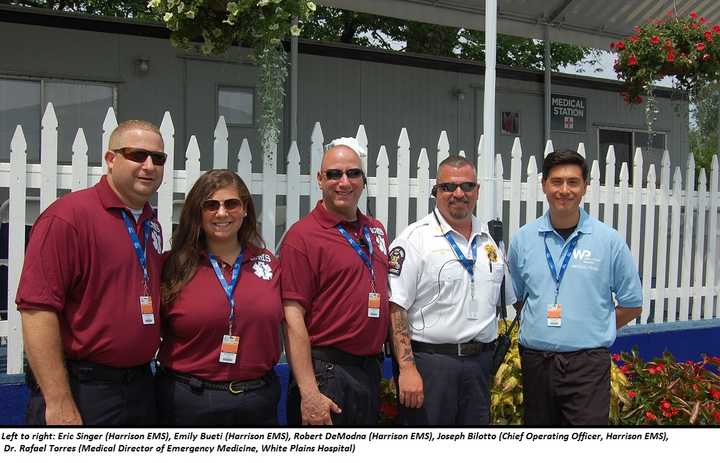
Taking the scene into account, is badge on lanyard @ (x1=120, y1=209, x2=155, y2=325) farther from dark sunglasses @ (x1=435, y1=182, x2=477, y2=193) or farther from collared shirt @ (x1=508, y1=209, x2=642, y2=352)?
collared shirt @ (x1=508, y1=209, x2=642, y2=352)

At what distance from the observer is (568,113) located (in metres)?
11.6

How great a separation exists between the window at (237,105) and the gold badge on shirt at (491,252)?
6441mm

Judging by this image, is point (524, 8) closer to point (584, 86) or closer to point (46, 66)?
point (584, 86)

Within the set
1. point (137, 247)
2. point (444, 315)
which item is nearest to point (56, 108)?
point (137, 247)

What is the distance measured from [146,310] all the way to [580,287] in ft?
6.31

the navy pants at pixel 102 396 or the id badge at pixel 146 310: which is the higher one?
the id badge at pixel 146 310

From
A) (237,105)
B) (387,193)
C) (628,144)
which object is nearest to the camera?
(387,193)

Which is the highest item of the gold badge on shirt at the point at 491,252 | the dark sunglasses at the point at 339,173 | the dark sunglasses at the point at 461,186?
the dark sunglasses at the point at 339,173

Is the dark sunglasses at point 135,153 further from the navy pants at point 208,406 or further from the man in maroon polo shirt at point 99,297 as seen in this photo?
the navy pants at point 208,406

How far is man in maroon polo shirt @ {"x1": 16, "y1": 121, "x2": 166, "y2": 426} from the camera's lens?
2.46 m

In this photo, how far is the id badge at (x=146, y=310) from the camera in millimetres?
2638

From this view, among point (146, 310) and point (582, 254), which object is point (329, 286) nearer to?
point (146, 310)

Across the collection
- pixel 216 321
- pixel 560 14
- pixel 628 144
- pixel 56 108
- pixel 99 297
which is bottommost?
pixel 216 321

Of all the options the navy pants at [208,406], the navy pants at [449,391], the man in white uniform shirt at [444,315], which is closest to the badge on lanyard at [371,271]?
the man in white uniform shirt at [444,315]
